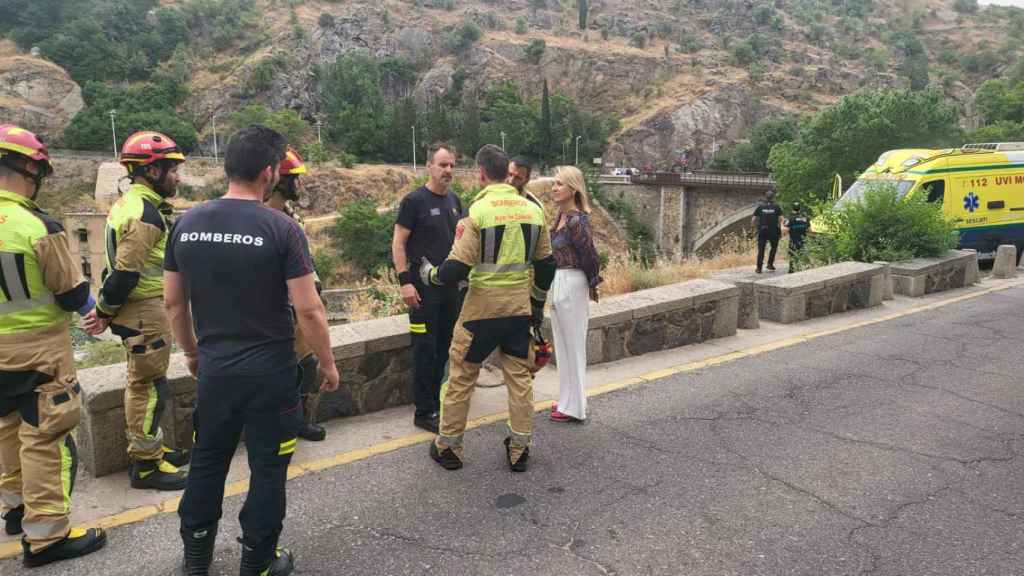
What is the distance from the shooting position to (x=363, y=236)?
54000 millimetres

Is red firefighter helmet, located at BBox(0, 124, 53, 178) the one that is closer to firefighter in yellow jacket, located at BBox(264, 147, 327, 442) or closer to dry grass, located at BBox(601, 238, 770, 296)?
firefighter in yellow jacket, located at BBox(264, 147, 327, 442)

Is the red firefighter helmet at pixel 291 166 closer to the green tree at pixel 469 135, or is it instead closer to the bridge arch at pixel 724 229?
the bridge arch at pixel 724 229

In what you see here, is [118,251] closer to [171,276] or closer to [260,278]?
[171,276]

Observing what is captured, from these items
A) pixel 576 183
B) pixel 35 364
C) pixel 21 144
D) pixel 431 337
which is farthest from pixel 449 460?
pixel 21 144

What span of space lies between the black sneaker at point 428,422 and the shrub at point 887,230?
366 inches

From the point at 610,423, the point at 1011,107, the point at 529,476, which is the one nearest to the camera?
the point at 529,476

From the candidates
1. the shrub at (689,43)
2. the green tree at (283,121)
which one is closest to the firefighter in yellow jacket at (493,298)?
the green tree at (283,121)

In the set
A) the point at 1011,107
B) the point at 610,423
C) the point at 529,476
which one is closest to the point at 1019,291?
the point at 610,423

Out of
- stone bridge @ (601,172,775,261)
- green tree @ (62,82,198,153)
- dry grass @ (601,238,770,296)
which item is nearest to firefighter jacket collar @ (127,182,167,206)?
dry grass @ (601,238,770,296)

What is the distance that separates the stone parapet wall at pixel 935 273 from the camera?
35.8 feet

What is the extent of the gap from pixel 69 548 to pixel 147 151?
7.17ft

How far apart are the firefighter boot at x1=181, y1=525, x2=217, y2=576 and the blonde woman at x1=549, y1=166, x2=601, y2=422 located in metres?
2.74

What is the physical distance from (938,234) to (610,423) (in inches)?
382

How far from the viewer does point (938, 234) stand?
11938mm
